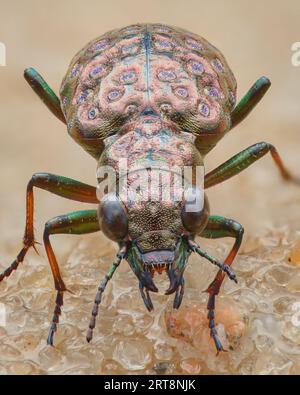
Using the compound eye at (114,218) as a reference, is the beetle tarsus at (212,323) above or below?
below

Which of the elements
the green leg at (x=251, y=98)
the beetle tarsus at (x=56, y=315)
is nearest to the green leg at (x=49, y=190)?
the beetle tarsus at (x=56, y=315)

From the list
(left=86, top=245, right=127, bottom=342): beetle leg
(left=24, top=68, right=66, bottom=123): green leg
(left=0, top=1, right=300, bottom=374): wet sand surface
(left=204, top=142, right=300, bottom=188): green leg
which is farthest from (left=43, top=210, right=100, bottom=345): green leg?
(left=24, top=68, right=66, bottom=123): green leg

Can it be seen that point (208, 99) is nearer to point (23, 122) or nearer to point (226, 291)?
point (226, 291)

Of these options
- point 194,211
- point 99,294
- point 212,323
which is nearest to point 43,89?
point 194,211

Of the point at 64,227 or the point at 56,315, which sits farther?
the point at 64,227

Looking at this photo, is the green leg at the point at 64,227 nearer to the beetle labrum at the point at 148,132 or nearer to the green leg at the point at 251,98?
the beetle labrum at the point at 148,132

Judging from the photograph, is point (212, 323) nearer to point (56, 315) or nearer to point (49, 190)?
point (56, 315)

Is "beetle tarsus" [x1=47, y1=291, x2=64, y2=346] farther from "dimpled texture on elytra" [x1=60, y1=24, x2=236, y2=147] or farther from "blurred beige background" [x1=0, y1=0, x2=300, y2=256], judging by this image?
"dimpled texture on elytra" [x1=60, y1=24, x2=236, y2=147]
